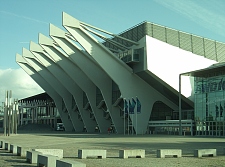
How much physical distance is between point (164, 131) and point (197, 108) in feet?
24.2

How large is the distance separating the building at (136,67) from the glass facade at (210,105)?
872 mm

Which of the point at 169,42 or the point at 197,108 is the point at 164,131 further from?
the point at 169,42

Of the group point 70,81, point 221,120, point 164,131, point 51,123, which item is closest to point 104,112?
point 70,81

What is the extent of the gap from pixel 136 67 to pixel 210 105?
1207cm

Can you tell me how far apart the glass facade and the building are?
0.87 metres

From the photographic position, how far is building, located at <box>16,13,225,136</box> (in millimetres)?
51531

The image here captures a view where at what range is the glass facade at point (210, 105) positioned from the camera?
1827 inches

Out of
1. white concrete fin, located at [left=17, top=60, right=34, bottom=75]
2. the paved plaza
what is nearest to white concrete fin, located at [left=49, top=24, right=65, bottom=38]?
white concrete fin, located at [left=17, top=60, right=34, bottom=75]

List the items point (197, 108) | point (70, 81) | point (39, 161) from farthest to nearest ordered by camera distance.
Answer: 1. point (70, 81)
2. point (197, 108)
3. point (39, 161)

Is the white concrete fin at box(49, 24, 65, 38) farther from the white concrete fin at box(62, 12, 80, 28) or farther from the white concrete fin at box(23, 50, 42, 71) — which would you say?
the white concrete fin at box(23, 50, 42, 71)

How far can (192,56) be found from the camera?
5547cm

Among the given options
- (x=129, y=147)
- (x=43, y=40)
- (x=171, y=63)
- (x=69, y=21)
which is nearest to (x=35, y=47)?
(x=43, y=40)

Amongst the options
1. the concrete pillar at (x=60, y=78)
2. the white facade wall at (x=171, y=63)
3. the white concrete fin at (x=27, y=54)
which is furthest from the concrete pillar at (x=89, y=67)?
the white facade wall at (x=171, y=63)

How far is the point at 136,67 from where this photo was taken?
54.0 meters
